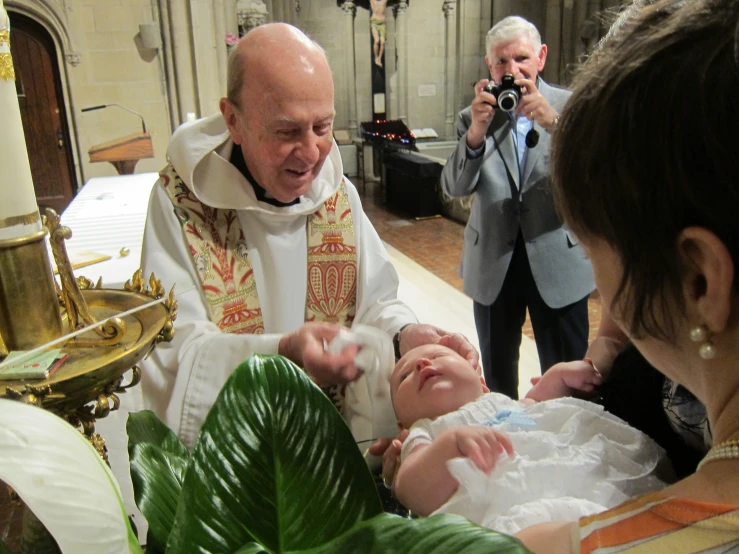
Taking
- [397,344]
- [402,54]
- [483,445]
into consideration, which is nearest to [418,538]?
[483,445]

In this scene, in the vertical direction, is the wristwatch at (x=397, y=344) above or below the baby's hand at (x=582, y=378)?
below

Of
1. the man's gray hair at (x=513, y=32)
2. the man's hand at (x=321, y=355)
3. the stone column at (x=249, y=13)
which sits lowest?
the man's hand at (x=321, y=355)

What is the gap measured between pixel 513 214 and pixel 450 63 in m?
10.3

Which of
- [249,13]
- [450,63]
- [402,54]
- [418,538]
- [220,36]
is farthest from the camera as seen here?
[450,63]

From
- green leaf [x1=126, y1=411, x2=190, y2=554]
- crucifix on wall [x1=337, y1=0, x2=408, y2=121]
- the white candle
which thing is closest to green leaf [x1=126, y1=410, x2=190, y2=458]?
green leaf [x1=126, y1=411, x2=190, y2=554]

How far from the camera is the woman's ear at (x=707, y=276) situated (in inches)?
21.9

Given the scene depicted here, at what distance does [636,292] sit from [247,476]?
1.39 ft

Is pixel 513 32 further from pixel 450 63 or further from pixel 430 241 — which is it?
pixel 450 63

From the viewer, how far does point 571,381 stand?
1.36 m

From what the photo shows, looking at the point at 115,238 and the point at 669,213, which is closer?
the point at 669,213

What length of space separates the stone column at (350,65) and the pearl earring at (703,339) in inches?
474

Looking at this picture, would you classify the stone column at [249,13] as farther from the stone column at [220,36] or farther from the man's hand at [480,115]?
the man's hand at [480,115]

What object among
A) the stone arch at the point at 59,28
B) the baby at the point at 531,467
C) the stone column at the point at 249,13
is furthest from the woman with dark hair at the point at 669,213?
the stone column at the point at 249,13

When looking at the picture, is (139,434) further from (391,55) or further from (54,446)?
(391,55)
